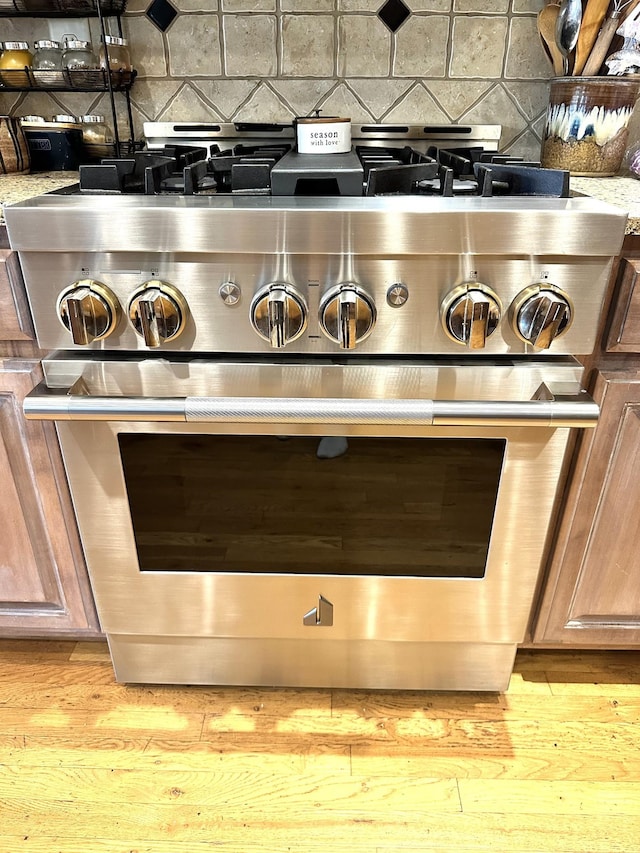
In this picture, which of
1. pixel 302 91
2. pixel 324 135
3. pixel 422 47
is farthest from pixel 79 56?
pixel 422 47

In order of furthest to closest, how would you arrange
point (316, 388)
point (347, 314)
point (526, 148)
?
1. point (526, 148)
2. point (316, 388)
3. point (347, 314)

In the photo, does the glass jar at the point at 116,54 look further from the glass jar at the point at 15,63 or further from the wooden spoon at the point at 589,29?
the wooden spoon at the point at 589,29

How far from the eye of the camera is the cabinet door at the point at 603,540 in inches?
34.5

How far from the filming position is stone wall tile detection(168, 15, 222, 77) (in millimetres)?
1198

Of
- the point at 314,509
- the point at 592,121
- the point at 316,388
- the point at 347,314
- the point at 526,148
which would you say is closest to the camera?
the point at 347,314

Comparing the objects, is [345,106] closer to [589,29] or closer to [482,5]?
[482,5]

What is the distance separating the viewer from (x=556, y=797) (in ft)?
3.19

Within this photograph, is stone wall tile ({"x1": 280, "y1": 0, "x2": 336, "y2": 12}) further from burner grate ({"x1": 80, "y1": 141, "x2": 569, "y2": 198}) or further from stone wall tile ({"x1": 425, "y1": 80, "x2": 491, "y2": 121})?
burner grate ({"x1": 80, "y1": 141, "x2": 569, "y2": 198})

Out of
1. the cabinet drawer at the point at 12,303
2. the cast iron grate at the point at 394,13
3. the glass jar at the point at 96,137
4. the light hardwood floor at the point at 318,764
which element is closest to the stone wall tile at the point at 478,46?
the cast iron grate at the point at 394,13

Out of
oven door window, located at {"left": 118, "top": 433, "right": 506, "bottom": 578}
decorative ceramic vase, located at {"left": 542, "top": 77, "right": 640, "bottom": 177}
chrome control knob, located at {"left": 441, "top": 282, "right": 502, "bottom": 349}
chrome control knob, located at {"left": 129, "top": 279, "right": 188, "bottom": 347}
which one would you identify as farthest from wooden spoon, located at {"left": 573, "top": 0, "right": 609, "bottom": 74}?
chrome control knob, located at {"left": 129, "top": 279, "right": 188, "bottom": 347}

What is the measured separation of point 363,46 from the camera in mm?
1207

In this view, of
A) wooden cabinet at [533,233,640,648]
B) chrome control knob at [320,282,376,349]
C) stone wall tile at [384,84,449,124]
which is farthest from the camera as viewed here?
stone wall tile at [384,84,449,124]

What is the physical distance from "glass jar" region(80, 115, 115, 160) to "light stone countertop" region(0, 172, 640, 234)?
95mm

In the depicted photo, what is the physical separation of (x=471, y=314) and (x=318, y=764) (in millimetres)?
794
